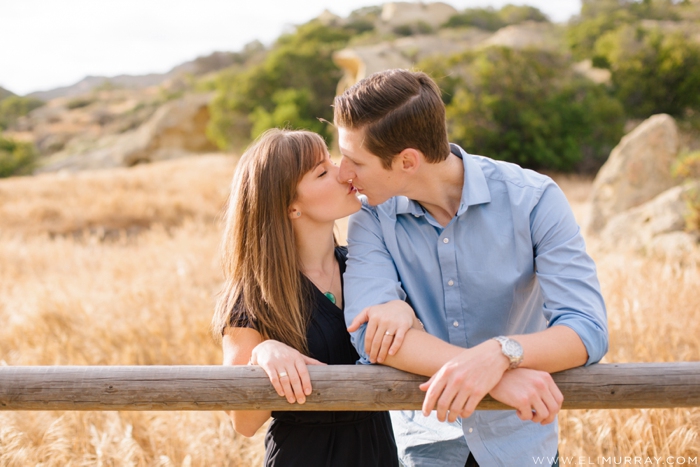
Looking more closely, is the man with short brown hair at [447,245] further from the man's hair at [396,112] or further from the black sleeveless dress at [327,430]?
the black sleeveless dress at [327,430]

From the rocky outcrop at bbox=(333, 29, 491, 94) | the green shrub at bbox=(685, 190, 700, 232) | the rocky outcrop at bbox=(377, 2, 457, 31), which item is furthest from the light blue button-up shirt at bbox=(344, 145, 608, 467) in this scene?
the rocky outcrop at bbox=(377, 2, 457, 31)

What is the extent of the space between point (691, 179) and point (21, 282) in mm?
8630

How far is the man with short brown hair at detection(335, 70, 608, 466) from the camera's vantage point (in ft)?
6.52

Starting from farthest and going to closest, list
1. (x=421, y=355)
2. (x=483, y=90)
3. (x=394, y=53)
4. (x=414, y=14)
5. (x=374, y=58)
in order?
1. (x=414, y=14)
2. (x=394, y=53)
3. (x=374, y=58)
4. (x=483, y=90)
5. (x=421, y=355)

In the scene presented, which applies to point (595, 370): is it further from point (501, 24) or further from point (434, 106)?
point (501, 24)

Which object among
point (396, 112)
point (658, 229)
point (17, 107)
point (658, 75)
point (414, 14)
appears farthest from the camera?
point (17, 107)

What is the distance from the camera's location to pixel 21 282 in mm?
7121

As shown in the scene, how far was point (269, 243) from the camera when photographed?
6.80 feet

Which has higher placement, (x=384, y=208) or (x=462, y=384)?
(x=384, y=208)

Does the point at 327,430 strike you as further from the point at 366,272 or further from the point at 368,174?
the point at 368,174

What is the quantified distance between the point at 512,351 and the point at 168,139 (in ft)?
102

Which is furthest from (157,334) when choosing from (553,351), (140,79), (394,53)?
(140,79)

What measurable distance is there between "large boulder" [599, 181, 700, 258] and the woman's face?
5.35 meters

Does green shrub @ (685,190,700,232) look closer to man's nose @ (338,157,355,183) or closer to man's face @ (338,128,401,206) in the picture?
man's face @ (338,128,401,206)
